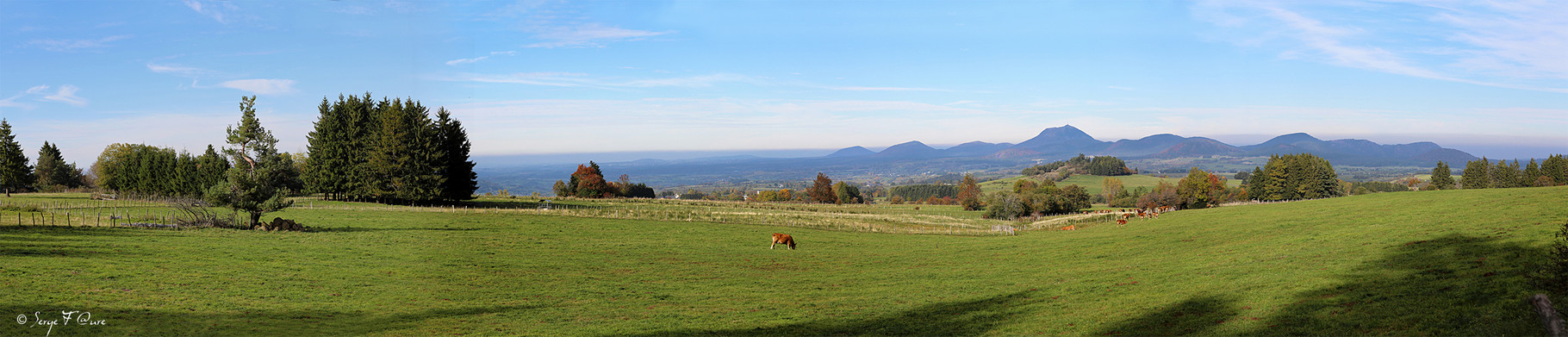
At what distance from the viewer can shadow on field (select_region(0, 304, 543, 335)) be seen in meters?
10.1

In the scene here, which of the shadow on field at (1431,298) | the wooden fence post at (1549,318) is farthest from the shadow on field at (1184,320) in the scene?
the wooden fence post at (1549,318)

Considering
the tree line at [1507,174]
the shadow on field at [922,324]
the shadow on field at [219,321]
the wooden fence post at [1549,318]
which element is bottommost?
the shadow on field at [922,324]

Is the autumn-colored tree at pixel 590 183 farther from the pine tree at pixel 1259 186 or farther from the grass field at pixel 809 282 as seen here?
the pine tree at pixel 1259 186

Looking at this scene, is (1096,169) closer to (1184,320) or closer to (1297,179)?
(1297,179)

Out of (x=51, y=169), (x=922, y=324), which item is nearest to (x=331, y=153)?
(x=51, y=169)

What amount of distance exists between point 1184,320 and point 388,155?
48035 mm

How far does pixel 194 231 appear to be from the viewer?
24.1 m

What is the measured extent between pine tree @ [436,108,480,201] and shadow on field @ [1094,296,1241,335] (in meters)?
43.8

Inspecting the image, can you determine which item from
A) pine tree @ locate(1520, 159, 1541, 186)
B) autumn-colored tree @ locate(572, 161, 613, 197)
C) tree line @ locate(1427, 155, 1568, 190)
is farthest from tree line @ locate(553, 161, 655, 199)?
pine tree @ locate(1520, 159, 1541, 186)

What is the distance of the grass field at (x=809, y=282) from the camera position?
11.1 m

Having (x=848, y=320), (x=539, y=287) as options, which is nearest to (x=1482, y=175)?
(x=848, y=320)

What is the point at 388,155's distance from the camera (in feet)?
148

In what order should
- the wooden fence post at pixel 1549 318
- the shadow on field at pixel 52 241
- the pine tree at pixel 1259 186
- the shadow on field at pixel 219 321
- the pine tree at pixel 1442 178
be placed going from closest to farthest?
the wooden fence post at pixel 1549 318
the shadow on field at pixel 219 321
the shadow on field at pixel 52 241
the pine tree at pixel 1442 178
the pine tree at pixel 1259 186

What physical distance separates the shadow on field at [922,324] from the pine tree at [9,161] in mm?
62734
